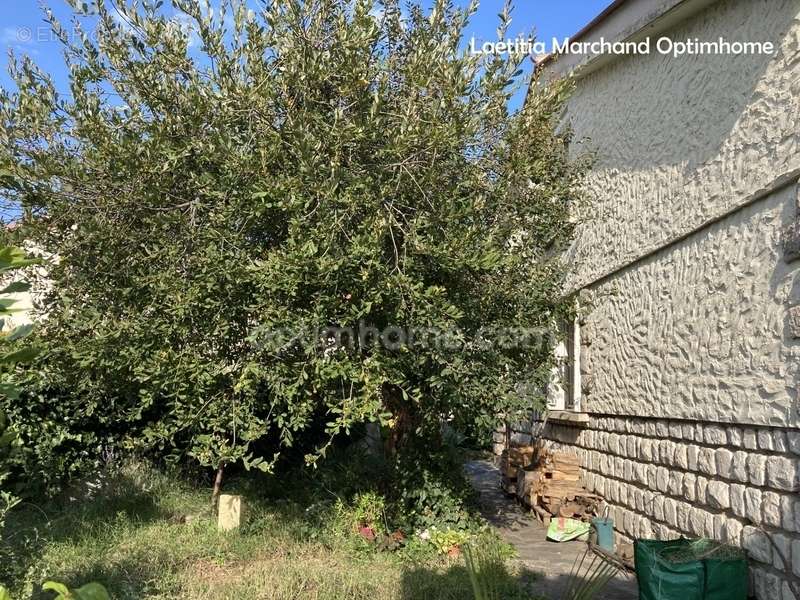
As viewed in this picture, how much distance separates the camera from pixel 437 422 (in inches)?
237

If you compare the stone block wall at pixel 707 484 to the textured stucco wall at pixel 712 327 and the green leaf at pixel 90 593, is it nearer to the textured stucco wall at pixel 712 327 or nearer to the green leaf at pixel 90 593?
the textured stucco wall at pixel 712 327

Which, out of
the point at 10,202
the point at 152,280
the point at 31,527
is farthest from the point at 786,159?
the point at 31,527

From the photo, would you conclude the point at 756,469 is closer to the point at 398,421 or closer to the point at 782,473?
the point at 782,473

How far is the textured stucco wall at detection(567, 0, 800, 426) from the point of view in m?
4.23

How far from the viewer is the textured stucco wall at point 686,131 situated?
14.2 ft

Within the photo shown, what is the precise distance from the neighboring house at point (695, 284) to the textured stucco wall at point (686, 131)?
2 cm

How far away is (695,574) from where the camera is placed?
4148 millimetres

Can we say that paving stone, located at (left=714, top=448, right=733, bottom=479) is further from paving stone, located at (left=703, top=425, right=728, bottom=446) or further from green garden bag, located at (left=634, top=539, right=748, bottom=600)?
green garden bag, located at (left=634, top=539, right=748, bottom=600)

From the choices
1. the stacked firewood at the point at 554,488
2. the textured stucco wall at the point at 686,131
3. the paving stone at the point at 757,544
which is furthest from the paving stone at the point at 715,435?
the stacked firewood at the point at 554,488

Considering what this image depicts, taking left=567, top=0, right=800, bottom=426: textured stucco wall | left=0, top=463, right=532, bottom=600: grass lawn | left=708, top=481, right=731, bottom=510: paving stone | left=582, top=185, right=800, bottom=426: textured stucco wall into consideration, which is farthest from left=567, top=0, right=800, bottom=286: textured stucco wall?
left=0, top=463, right=532, bottom=600: grass lawn

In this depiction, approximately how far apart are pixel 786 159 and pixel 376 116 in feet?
8.89

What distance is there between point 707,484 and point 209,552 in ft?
13.0

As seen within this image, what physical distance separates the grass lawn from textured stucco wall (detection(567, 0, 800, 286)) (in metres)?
3.16

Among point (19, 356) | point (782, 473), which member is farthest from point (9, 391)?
point (782, 473)
